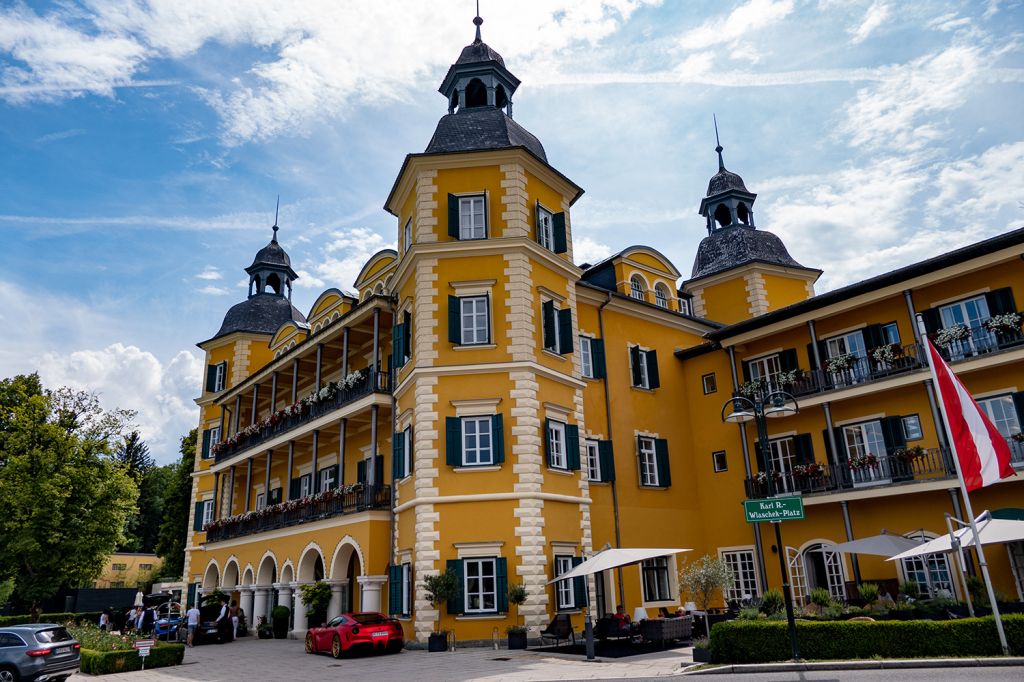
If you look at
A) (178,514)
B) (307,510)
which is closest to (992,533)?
(307,510)

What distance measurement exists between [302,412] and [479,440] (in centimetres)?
1138

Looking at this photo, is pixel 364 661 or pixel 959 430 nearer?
pixel 959 430

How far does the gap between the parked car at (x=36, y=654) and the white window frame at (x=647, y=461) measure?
17999mm

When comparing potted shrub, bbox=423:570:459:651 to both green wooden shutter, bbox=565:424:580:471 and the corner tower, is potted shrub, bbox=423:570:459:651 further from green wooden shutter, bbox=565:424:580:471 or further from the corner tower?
the corner tower

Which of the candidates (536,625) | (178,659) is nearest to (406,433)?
(536,625)

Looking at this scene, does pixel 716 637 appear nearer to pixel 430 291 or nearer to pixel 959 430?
pixel 959 430

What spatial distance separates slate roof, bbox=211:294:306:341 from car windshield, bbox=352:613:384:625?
80.7 feet

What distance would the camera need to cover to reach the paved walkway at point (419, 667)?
1435 centimetres

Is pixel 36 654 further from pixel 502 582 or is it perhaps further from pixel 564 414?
pixel 564 414

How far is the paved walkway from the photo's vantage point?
14352 mm

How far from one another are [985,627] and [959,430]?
13.0ft

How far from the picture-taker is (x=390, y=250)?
1180 inches

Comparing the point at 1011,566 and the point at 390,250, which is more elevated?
the point at 390,250

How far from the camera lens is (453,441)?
21391 millimetres
